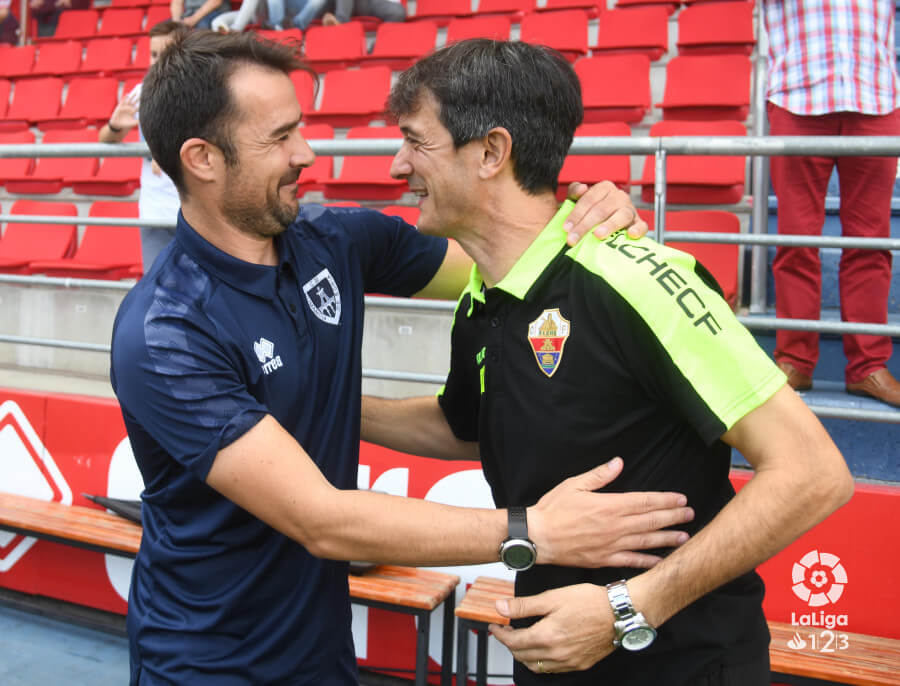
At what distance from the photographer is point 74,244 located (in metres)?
5.84

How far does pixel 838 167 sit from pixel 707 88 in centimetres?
202

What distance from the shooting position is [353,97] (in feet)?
19.5

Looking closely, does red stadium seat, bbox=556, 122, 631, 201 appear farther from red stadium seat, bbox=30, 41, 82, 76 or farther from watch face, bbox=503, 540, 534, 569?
red stadium seat, bbox=30, 41, 82, 76

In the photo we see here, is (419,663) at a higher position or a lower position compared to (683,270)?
lower

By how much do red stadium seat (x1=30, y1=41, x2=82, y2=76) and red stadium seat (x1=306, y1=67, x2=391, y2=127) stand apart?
353 centimetres

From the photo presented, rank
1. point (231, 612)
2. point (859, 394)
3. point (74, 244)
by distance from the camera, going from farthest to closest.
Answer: point (74, 244) → point (859, 394) → point (231, 612)

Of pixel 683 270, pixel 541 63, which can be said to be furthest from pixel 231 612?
pixel 541 63

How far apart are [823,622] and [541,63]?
1859 millimetres

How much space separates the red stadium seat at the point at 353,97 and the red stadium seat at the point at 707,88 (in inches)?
79.9

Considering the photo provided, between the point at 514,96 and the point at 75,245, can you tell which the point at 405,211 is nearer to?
the point at 75,245

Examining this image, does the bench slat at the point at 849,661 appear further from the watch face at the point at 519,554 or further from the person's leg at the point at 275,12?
the person's leg at the point at 275,12

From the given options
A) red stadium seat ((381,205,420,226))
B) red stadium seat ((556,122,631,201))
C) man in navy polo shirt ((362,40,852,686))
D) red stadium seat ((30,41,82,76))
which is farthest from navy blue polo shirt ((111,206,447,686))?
red stadium seat ((30,41,82,76))

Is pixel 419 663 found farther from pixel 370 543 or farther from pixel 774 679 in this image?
pixel 370 543

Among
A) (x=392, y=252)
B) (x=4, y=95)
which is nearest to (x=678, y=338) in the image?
(x=392, y=252)
